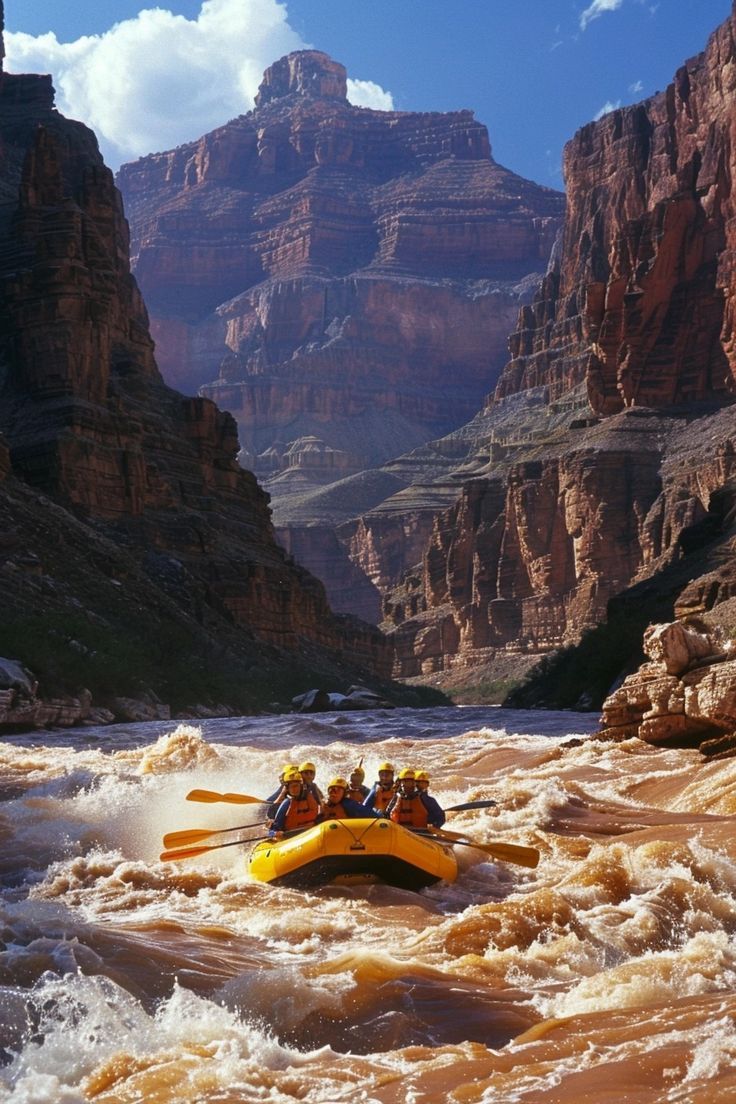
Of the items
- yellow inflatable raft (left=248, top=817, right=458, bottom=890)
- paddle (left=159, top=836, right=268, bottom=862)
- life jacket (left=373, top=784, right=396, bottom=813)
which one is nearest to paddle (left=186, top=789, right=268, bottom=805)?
life jacket (left=373, top=784, right=396, bottom=813)

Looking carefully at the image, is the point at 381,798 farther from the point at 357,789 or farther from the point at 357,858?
the point at 357,858

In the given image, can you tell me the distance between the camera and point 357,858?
665 inches

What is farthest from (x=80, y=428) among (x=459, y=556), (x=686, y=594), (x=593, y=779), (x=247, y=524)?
(x=459, y=556)

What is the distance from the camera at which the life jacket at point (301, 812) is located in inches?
745

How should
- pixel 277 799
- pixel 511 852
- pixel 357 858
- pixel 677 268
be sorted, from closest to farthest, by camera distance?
pixel 357 858, pixel 511 852, pixel 277 799, pixel 677 268

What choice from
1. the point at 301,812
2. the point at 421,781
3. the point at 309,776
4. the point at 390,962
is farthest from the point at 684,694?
the point at 390,962

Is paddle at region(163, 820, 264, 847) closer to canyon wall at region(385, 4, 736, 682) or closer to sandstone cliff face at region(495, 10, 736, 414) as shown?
canyon wall at region(385, 4, 736, 682)

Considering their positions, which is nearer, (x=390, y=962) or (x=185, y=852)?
(x=390, y=962)

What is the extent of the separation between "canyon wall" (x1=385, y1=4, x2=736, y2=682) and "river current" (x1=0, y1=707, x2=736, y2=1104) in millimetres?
89450

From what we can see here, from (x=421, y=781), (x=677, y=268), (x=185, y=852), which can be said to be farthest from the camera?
(x=677, y=268)

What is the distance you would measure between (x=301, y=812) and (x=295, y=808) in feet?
0.33

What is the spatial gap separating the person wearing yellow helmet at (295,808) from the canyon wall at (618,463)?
9066 cm

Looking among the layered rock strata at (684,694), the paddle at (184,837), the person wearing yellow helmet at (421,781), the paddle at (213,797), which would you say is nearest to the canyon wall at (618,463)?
the layered rock strata at (684,694)

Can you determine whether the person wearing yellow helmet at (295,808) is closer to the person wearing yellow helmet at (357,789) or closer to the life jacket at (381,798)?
the person wearing yellow helmet at (357,789)
